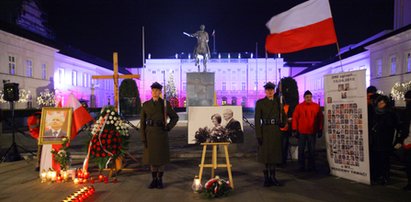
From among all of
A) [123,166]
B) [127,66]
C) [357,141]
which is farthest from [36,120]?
[127,66]

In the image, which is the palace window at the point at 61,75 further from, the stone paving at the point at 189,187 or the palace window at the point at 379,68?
the palace window at the point at 379,68

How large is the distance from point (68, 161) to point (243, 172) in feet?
13.7

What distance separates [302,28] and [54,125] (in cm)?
632

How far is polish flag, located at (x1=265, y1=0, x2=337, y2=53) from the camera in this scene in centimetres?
727

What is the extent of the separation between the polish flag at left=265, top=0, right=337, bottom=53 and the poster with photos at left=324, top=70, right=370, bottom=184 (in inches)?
39.1

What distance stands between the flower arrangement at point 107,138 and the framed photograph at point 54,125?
3.07ft

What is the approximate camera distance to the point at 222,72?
248 feet

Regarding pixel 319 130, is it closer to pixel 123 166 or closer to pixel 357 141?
pixel 357 141

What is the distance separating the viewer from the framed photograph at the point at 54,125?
8000 millimetres

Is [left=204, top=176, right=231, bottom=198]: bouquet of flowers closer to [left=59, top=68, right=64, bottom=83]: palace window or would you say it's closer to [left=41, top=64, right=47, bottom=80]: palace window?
[left=41, top=64, right=47, bottom=80]: palace window

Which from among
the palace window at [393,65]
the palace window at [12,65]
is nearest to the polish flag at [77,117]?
the palace window at [12,65]

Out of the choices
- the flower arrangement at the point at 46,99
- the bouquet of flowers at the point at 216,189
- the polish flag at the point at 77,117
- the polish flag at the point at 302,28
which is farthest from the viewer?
the flower arrangement at the point at 46,99

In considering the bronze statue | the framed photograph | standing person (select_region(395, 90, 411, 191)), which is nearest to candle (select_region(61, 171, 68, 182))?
the framed photograph

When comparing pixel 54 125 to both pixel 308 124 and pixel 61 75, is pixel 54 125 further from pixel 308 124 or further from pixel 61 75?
pixel 61 75
